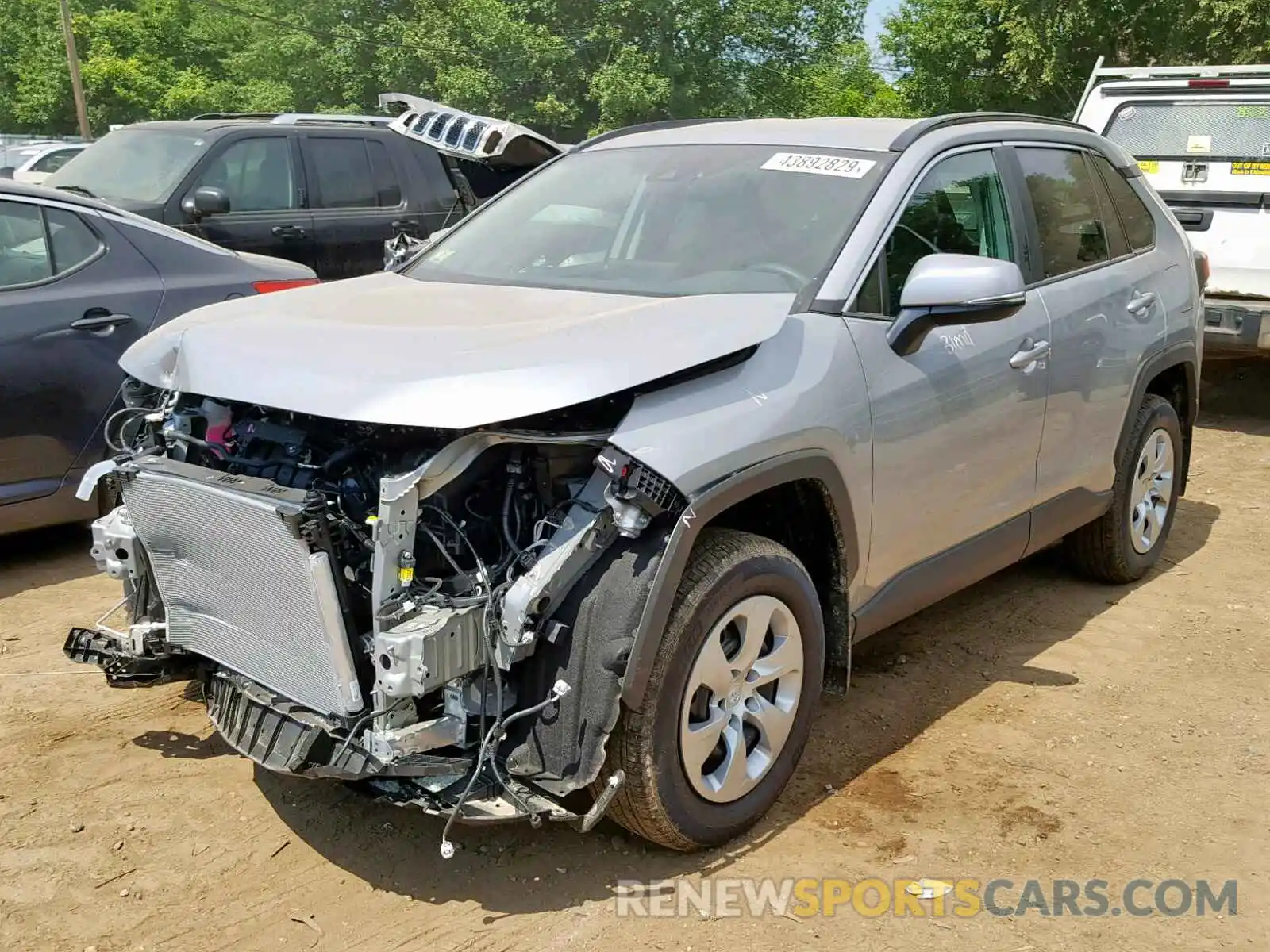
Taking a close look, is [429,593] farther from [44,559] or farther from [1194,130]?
[1194,130]

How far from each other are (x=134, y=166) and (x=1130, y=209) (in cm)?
663

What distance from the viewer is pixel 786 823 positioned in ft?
11.4

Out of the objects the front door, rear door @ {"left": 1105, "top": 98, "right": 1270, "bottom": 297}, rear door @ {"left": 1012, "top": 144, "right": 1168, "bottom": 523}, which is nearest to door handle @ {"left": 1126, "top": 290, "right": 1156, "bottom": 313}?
rear door @ {"left": 1012, "top": 144, "right": 1168, "bottom": 523}

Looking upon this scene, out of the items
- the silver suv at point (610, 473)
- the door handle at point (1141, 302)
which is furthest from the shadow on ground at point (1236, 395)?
the silver suv at point (610, 473)


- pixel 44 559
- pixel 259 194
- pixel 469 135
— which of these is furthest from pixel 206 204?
pixel 469 135

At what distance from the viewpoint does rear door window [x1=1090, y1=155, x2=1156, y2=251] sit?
201 inches

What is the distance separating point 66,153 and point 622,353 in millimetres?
15176

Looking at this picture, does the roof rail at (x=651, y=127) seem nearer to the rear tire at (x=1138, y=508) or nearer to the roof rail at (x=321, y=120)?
the rear tire at (x=1138, y=508)

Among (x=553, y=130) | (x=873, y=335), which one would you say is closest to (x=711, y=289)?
(x=873, y=335)

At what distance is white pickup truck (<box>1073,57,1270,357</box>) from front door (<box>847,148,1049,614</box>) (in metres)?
4.58

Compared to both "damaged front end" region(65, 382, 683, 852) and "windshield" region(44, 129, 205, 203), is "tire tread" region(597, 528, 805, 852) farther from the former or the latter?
"windshield" region(44, 129, 205, 203)

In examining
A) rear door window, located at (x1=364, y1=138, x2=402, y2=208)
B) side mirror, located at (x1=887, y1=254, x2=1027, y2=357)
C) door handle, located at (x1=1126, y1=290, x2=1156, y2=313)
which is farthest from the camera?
rear door window, located at (x1=364, y1=138, x2=402, y2=208)

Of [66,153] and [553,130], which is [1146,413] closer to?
[66,153]

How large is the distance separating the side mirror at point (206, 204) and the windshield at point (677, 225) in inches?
160
